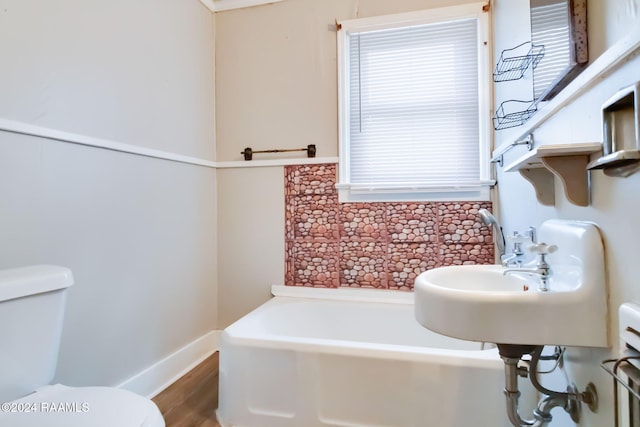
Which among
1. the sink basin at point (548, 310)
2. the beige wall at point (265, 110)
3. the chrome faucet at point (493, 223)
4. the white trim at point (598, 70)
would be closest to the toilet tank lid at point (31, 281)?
the sink basin at point (548, 310)

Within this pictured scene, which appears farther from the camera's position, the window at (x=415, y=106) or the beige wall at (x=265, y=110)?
the beige wall at (x=265, y=110)

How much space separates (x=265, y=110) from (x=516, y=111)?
1641 mm

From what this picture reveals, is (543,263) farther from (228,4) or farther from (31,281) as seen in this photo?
(228,4)

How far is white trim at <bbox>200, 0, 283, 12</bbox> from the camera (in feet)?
8.16

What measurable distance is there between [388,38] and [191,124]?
1482 mm

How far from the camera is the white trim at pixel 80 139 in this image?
1.30m

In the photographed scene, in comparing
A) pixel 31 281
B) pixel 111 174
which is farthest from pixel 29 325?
pixel 111 174

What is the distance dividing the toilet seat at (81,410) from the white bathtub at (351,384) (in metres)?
0.66

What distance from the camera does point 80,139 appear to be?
154cm

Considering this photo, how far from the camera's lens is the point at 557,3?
1.05 metres

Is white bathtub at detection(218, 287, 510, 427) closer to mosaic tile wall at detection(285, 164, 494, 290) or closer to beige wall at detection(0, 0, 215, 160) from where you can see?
mosaic tile wall at detection(285, 164, 494, 290)

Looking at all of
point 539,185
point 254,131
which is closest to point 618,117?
point 539,185

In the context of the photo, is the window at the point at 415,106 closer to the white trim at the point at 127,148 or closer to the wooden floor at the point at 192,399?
the white trim at the point at 127,148

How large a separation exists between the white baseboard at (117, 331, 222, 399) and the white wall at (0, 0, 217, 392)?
0.04 metres
